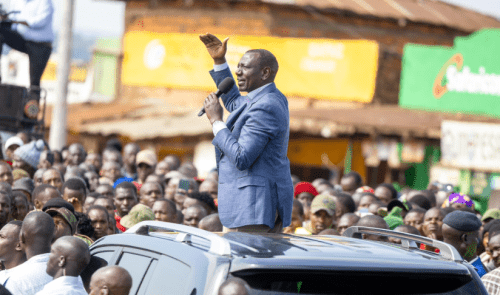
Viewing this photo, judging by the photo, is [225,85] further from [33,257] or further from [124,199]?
[124,199]

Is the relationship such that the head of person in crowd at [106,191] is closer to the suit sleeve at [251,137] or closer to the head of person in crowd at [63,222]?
the head of person in crowd at [63,222]

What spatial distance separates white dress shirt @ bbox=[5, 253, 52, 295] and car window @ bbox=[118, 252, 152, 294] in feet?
2.21

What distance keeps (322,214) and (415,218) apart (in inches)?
40.8

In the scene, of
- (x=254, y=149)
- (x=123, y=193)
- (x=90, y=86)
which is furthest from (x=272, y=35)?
(x=254, y=149)

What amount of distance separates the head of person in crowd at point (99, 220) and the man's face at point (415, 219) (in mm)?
3467

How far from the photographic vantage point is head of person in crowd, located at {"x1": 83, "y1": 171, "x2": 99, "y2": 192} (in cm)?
991

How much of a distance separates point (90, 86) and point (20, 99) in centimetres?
1514

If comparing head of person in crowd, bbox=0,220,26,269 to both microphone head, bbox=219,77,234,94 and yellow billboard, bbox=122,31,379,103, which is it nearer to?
microphone head, bbox=219,77,234,94

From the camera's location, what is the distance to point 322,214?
27.3 ft

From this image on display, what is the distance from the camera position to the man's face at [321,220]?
8.31m

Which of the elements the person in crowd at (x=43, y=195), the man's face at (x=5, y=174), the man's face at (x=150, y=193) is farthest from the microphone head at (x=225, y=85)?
the man's face at (x=5, y=174)

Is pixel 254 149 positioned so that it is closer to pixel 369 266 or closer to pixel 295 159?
pixel 369 266

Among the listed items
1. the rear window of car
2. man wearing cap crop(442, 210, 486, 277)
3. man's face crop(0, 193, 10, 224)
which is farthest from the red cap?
the rear window of car

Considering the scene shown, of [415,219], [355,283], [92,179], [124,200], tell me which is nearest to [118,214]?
[124,200]
